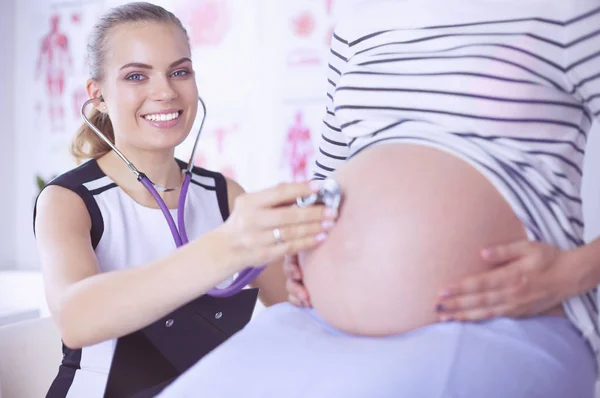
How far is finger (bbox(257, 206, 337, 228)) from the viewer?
77cm

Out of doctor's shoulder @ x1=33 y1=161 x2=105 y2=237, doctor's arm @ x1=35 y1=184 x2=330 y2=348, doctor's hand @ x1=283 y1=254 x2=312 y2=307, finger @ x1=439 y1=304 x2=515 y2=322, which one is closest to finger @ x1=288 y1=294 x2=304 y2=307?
doctor's hand @ x1=283 y1=254 x2=312 y2=307

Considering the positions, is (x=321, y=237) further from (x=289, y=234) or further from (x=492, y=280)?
(x=492, y=280)

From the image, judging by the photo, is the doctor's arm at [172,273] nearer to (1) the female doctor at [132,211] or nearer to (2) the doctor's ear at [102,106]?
(1) the female doctor at [132,211]

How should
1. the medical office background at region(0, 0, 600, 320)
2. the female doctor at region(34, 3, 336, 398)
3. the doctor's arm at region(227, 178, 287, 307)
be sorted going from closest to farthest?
the female doctor at region(34, 3, 336, 398), the doctor's arm at region(227, 178, 287, 307), the medical office background at region(0, 0, 600, 320)

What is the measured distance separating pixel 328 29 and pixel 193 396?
1.99 metres

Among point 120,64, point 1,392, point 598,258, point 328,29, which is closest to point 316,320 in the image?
point 598,258

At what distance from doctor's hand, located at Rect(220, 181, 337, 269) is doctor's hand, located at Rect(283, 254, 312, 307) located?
4.2 inches

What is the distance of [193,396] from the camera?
2.50 feet

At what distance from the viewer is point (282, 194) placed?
2.55 feet

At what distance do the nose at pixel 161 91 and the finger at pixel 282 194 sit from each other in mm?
641

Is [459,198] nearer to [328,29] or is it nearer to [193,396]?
[193,396]

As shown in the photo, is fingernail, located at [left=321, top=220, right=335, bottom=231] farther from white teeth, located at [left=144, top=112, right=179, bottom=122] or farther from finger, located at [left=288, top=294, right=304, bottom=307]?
white teeth, located at [left=144, top=112, right=179, bottom=122]

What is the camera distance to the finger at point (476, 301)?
75 centimetres

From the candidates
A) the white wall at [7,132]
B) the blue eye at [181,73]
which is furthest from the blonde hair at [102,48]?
the white wall at [7,132]
